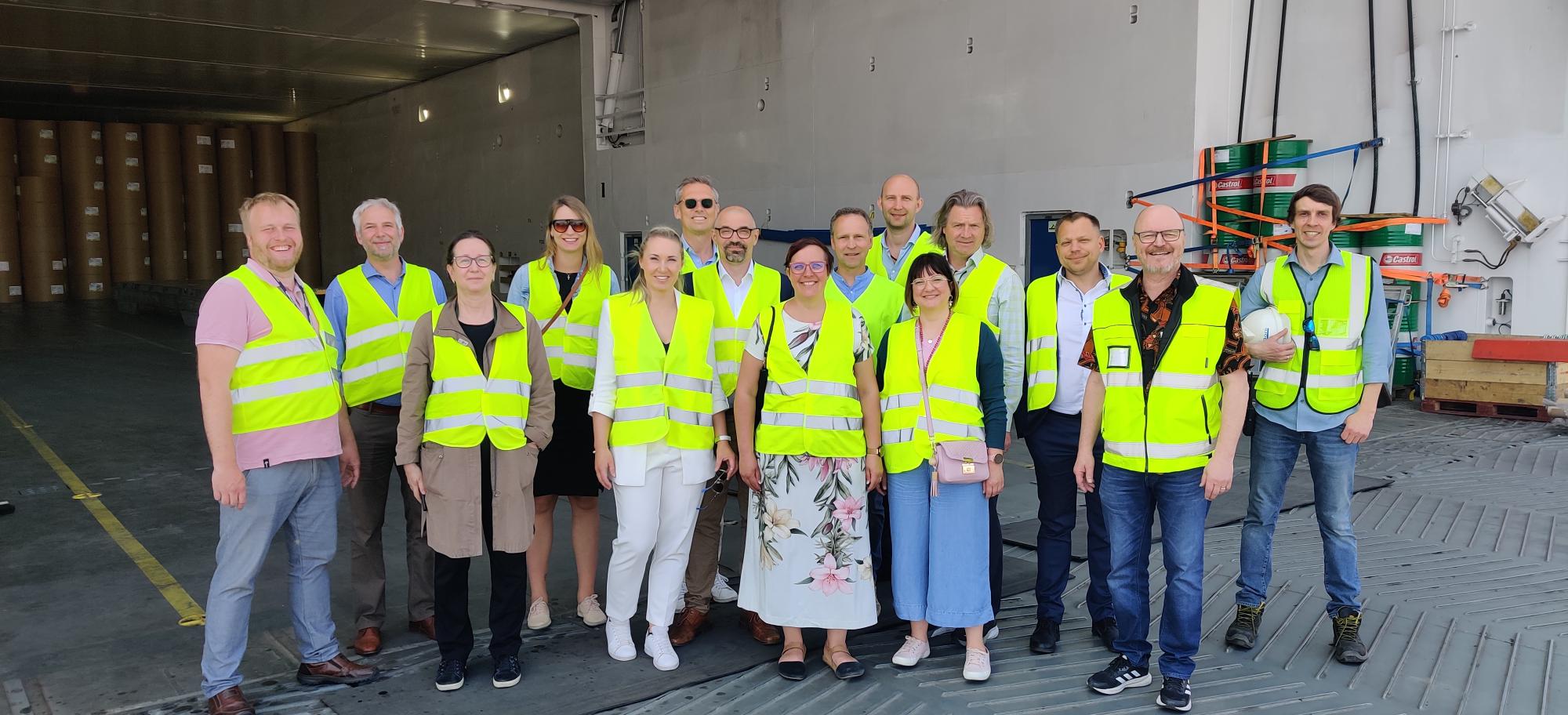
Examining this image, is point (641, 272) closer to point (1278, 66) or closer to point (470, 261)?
point (470, 261)

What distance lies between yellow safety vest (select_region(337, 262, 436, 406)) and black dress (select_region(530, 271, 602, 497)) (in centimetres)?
50

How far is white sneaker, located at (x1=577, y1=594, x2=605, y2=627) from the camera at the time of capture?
4.32 meters

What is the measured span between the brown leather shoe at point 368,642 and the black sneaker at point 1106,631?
2.79 m

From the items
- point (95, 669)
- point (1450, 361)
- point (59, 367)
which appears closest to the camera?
point (95, 669)

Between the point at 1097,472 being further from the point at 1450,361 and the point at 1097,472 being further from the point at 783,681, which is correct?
the point at 1450,361

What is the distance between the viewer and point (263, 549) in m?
3.49

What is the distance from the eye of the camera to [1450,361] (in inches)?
346

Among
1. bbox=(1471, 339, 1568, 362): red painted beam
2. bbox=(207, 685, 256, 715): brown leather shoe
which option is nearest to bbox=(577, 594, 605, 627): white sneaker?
bbox=(207, 685, 256, 715): brown leather shoe

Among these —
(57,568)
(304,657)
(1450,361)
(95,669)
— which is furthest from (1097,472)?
(1450,361)

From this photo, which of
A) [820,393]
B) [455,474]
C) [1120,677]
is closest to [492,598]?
[455,474]

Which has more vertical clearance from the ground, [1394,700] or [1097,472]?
[1097,472]

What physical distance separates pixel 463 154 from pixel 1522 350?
1966cm

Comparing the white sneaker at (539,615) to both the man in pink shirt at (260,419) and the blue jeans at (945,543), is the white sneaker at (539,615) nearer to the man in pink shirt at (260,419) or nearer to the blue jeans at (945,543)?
the man in pink shirt at (260,419)

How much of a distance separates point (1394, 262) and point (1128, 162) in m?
2.49
